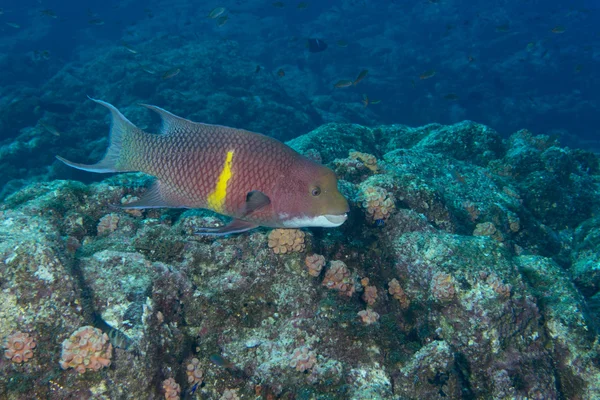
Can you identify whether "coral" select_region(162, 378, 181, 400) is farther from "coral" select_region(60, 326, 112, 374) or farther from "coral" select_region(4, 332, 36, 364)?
"coral" select_region(4, 332, 36, 364)

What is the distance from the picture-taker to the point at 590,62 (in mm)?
30375

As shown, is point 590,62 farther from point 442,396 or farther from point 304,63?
point 442,396

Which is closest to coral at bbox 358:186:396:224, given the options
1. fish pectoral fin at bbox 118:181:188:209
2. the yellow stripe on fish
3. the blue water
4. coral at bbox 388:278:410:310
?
coral at bbox 388:278:410:310

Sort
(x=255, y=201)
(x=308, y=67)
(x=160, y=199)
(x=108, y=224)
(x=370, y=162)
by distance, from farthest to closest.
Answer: (x=308, y=67) < (x=370, y=162) < (x=108, y=224) < (x=160, y=199) < (x=255, y=201)

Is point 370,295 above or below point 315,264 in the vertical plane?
below

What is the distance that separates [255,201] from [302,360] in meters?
1.42

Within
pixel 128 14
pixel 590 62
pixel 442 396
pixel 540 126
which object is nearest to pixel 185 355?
pixel 442 396

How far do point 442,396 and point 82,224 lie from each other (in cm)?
431

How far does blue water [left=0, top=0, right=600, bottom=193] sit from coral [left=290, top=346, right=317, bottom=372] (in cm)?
1224

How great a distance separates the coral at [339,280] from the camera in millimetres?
3342

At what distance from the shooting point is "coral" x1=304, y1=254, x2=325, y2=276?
10.7ft

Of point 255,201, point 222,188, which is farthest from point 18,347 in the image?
point 255,201

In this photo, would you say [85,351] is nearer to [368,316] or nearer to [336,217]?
[336,217]

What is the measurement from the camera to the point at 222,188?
251cm
